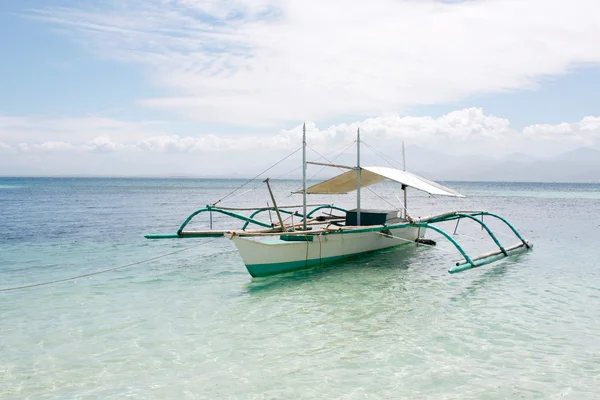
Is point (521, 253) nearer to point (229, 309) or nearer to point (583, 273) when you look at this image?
point (583, 273)

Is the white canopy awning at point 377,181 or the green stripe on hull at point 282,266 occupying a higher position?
the white canopy awning at point 377,181

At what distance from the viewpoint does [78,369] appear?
24.4ft

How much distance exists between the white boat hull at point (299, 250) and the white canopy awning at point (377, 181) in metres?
2.23

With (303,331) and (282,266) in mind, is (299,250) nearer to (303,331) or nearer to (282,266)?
(282,266)

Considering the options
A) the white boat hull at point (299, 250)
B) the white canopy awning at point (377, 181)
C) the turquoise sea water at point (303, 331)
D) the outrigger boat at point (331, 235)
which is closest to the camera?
the turquoise sea water at point (303, 331)

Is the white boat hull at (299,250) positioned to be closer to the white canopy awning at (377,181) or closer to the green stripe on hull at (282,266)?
the green stripe on hull at (282,266)

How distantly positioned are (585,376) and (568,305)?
4.21m

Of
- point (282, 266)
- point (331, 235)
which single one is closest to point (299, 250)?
point (282, 266)

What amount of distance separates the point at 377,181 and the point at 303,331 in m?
10.5

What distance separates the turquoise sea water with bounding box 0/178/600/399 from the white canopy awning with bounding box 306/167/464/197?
2.74m

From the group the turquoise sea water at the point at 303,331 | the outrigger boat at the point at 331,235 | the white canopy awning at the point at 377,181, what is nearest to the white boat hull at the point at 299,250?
the outrigger boat at the point at 331,235

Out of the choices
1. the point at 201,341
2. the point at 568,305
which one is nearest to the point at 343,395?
the point at 201,341

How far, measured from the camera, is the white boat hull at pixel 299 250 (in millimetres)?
13125

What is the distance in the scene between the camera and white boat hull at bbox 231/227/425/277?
13.1 m
